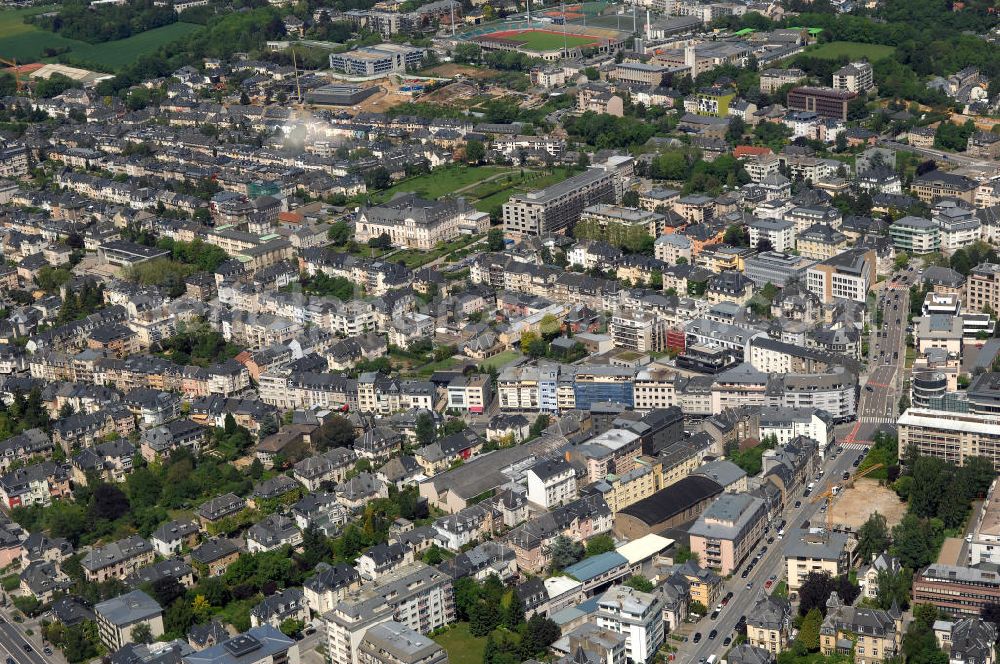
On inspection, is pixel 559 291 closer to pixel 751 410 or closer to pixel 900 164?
pixel 751 410

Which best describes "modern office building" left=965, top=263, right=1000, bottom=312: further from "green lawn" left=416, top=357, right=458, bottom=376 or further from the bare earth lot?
"green lawn" left=416, top=357, right=458, bottom=376

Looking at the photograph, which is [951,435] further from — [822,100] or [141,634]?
[822,100]

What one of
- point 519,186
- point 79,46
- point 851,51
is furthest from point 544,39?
point 79,46

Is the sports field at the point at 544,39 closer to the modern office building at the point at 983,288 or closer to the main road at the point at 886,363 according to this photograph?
the main road at the point at 886,363

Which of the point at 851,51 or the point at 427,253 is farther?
the point at 851,51

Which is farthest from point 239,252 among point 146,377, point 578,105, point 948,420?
point 948,420

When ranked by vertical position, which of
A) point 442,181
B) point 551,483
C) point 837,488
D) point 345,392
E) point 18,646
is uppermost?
point 442,181
